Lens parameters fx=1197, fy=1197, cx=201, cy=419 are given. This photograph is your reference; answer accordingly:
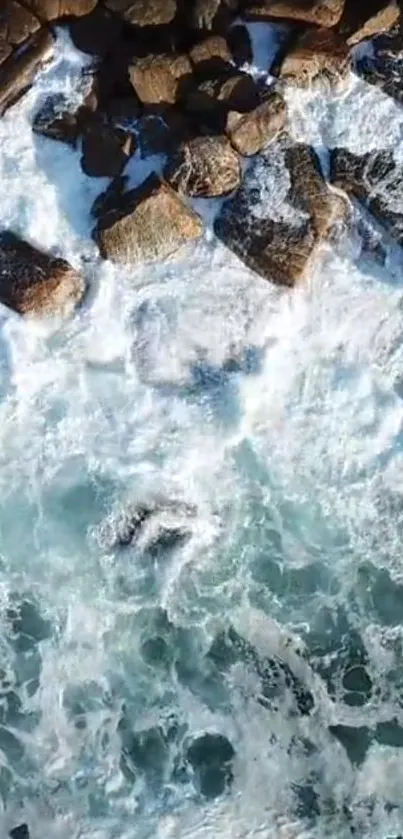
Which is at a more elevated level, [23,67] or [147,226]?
[23,67]

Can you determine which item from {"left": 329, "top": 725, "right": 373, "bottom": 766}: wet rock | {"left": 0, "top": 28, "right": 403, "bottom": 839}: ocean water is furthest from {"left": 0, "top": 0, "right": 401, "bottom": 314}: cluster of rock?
{"left": 329, "top": 725, "right": 373, "bottom": 766}: wet rock

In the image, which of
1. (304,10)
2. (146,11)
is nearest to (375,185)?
(304,10)

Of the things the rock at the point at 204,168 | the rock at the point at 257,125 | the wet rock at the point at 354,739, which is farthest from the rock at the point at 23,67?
the wet rock at the point at 354,739

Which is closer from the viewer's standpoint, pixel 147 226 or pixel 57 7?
pixel 147 226

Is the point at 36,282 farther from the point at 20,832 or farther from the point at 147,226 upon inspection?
the point at 20,832

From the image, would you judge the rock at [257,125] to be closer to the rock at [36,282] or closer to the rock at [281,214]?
the rock at [281,214]

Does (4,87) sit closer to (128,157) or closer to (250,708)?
(128,157)
